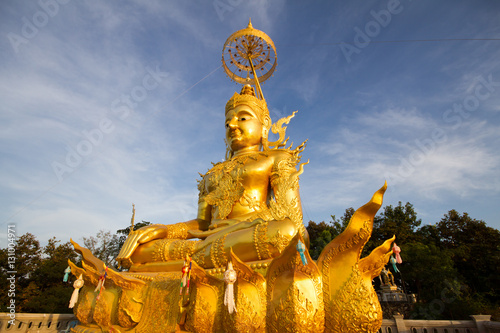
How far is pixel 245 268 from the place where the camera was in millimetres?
3055

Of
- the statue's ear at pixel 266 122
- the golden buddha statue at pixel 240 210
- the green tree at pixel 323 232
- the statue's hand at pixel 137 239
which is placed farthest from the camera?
the green tree at pixel 323 232

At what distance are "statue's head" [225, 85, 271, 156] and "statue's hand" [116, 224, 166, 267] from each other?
2.61m

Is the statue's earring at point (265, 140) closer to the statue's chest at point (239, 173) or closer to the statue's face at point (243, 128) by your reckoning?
the statue's face at point (243, 128)

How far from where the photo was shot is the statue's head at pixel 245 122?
6.45 m

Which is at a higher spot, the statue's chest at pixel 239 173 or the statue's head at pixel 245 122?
the statue's head at pixel 245 122

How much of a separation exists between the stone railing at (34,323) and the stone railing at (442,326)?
7.81 meters

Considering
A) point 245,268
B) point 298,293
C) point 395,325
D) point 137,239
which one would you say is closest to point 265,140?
point 137,239

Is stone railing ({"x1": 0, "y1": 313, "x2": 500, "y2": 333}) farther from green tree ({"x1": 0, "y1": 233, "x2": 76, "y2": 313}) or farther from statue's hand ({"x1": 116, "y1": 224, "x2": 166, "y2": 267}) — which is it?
green tree ({"x1": 0, "y1": 233, "x2": 76, "y2": 313})

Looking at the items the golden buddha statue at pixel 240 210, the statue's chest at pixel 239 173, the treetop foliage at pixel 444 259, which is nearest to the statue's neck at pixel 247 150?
the golden buddha statue at pixel 240 210

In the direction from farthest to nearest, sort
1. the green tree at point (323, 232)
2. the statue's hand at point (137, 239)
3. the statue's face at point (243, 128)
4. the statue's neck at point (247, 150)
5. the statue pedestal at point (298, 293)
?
1. the green tree at point (323, 232)
2. the statue's neck at point (247, 150)
3. the statue's face at point (243, 128)
4. the statue's hand at point (137, 239)
5. the statue pedestal at point (298, 293)

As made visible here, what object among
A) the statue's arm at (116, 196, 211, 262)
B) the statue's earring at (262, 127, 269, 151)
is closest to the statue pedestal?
the statue's arm at (116, 196, 211, 262)

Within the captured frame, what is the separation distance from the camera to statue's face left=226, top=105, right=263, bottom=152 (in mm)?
6437

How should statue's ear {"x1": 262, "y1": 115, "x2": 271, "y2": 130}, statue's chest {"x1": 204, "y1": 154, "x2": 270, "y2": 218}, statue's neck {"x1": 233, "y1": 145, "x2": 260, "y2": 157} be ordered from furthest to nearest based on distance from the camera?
1. statue's ear {"x1": 262, "y1": 115, "x2": 271, "y2": 130}
2. statue's neck {"x1": 233, "y1": 145, "x2": 260, "y2": 157}
3. statue's chest {"x1": 204, "y1": 154, "x2": 270, "y2": 218}

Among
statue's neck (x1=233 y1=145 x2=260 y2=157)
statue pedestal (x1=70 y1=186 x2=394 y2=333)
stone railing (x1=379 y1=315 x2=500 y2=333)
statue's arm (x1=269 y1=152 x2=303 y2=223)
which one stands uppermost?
statue's neck (x1=233 y1=145 x2=260 y2=157)
